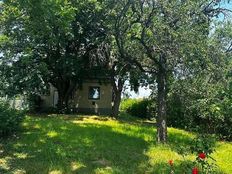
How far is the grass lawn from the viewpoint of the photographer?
38.7 feet

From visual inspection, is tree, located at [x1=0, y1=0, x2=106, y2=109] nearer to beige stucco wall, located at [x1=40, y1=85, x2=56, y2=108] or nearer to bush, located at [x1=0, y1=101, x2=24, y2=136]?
beige stucco wall, located at [x1=40, y1=85, x2=56, y2=108]

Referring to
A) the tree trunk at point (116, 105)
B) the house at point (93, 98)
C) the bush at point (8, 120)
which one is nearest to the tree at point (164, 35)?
the bush at point (8, 120)

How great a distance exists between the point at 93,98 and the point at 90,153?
73.5 feet

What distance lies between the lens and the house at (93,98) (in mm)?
35344

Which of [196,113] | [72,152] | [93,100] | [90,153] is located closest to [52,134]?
[72,152]

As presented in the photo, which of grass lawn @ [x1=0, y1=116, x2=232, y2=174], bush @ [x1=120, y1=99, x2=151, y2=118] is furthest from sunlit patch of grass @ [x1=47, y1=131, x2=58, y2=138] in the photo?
bush @ [x1=120, y1=99, x2=151, y2=118]

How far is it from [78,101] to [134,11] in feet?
71.8

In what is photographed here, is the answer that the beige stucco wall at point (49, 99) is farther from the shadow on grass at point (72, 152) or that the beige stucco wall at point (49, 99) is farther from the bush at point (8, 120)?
the bush at point (8, 120)

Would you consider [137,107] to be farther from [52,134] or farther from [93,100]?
[52,134]

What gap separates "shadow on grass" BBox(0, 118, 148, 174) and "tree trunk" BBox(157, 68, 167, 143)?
72 cm

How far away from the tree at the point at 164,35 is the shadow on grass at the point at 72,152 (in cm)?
213

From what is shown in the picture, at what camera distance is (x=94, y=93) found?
35.9 m

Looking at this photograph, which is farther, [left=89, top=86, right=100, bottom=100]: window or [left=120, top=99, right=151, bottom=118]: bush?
[left=120, top=99, right=151, bottom=118]: bush

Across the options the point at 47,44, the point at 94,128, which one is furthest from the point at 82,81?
the point at 94,128
